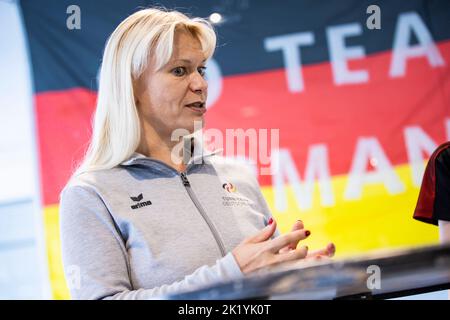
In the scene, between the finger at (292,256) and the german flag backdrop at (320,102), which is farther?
the german flag backdrop at (320,102)

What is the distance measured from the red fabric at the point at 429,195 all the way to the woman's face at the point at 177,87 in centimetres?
48

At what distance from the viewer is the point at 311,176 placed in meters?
1.83

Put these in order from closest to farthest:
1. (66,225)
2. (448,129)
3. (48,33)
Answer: (66,225) < (48,33) < (448,129)

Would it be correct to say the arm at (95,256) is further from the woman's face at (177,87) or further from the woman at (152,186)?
the woman's face at (177,87)

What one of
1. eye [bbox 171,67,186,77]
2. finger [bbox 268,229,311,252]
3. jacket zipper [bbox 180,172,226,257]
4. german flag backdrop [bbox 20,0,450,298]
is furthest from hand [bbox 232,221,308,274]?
german flag backdrop [bbox 20,0,450,298]

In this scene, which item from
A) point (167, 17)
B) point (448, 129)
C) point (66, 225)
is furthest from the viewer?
point (448, 129)

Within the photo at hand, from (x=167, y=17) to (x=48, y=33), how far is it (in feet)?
2.27

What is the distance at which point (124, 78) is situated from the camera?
1.10 meters

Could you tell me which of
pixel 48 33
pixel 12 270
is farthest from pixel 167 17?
pixel 12 270

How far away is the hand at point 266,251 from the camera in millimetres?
800

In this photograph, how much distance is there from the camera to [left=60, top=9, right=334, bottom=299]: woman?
0.94 meters

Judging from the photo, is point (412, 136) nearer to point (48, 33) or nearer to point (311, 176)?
point (311, 176)

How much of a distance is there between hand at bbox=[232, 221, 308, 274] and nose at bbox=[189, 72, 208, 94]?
1.19 ft

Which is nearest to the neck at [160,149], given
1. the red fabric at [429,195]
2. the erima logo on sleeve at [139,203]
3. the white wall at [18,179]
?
the erima logo on sleeve at [139,203]
